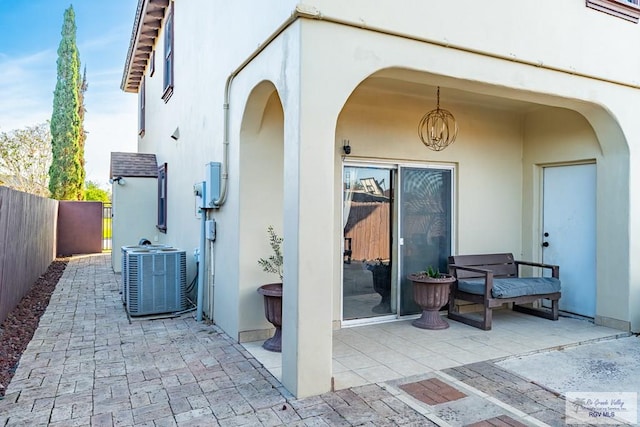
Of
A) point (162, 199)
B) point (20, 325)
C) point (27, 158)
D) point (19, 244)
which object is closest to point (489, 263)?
point (20, 325)

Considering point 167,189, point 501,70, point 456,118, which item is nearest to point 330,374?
point 501,70

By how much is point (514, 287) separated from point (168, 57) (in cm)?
802

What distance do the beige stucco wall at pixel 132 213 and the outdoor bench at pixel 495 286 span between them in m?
7.72

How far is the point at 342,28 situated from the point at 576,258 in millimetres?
5046

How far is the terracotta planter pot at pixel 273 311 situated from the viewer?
4.60 m

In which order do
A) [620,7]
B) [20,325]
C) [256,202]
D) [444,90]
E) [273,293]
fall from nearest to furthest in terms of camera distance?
[273,293] → [256,202] → [620,7] → [20,325] → [444,90]

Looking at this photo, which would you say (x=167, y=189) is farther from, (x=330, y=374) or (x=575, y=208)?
(x=575, y=208)

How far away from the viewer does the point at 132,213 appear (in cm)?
1081

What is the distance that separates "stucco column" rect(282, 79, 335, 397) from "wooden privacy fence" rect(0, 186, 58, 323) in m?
4.28

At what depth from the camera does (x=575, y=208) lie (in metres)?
6.46

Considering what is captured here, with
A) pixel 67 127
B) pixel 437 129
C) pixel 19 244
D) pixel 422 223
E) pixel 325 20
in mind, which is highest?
pixel 67 127

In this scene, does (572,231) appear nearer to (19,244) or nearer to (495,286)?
(495,286)

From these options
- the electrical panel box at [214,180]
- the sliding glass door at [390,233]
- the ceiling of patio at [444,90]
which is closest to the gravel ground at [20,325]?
the electrical panel box at [214,180]

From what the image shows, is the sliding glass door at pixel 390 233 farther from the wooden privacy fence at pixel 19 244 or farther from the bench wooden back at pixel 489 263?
the wooden privacy fence at pixel 19 244
